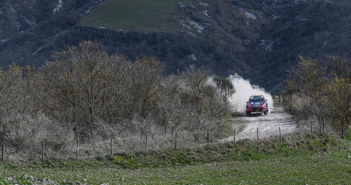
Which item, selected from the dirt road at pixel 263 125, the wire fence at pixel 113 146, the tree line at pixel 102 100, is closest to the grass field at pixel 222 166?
the wire fence at pixel 113 146

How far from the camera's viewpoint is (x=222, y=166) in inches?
1057

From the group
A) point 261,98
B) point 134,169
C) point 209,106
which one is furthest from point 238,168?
point 261,98

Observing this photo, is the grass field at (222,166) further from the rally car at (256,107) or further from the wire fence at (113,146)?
the rally car at (256,107)

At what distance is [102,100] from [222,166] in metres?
22.8

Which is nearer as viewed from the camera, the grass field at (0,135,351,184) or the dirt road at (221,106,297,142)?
the grass field at (0,135,351,184)

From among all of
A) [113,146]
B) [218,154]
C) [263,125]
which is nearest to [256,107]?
[263,125]

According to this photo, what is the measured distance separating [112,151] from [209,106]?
2264cm

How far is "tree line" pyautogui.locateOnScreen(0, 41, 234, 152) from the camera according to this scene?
40.4m

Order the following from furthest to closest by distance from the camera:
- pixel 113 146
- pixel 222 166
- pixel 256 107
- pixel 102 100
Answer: pixel 256 107 < pixel 102 100 < pixel 113 146 < pixel 222 166

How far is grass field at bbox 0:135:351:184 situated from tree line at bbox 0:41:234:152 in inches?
276

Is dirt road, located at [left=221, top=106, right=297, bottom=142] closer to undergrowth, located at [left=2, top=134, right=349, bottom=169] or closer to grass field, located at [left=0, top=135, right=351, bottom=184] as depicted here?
undergrowth, located at [left=2, top=134, right=349, bottom=169]

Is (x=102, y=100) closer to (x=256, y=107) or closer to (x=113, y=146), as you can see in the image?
(x=113, y=146)

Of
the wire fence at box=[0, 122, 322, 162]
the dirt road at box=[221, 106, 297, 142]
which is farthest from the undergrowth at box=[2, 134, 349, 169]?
the dirt road at box=[221, 106, 297, 142]

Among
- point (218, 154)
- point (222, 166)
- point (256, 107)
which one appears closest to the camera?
point (222, 166)
